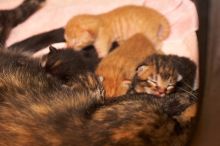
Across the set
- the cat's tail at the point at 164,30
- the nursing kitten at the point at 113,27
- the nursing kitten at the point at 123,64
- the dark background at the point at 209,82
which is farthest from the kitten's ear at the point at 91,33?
the dark background at the point at 209,82

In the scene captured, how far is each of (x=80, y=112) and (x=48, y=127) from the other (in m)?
0.11

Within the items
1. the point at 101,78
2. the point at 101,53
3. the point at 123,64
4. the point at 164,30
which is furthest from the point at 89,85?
the point at 164,30

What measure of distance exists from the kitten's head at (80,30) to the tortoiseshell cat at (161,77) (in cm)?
35

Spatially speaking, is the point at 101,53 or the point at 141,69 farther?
the point at 101,53

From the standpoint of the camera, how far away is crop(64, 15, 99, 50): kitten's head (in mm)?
1842

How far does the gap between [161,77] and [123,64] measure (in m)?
0.17

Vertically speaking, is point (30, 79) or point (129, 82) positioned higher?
point (30, 79)

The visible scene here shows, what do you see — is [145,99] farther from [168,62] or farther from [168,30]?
[168,30]

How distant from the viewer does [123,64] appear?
5.47 feet

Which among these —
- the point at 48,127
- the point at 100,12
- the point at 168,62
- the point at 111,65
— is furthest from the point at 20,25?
the point at 48,127

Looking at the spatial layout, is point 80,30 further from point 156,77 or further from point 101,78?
point 156,77

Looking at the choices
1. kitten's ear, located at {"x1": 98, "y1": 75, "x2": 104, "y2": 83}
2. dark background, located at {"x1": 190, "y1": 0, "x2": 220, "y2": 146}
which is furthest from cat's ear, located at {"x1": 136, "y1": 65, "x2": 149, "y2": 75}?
dark background, located at {"x1": 190, "y1": 0, "x2": 220, "y2": 146}

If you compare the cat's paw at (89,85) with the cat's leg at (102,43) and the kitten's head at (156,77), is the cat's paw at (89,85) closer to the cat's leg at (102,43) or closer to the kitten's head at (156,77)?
the kitten's head at (156,77)

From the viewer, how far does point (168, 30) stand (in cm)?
185
